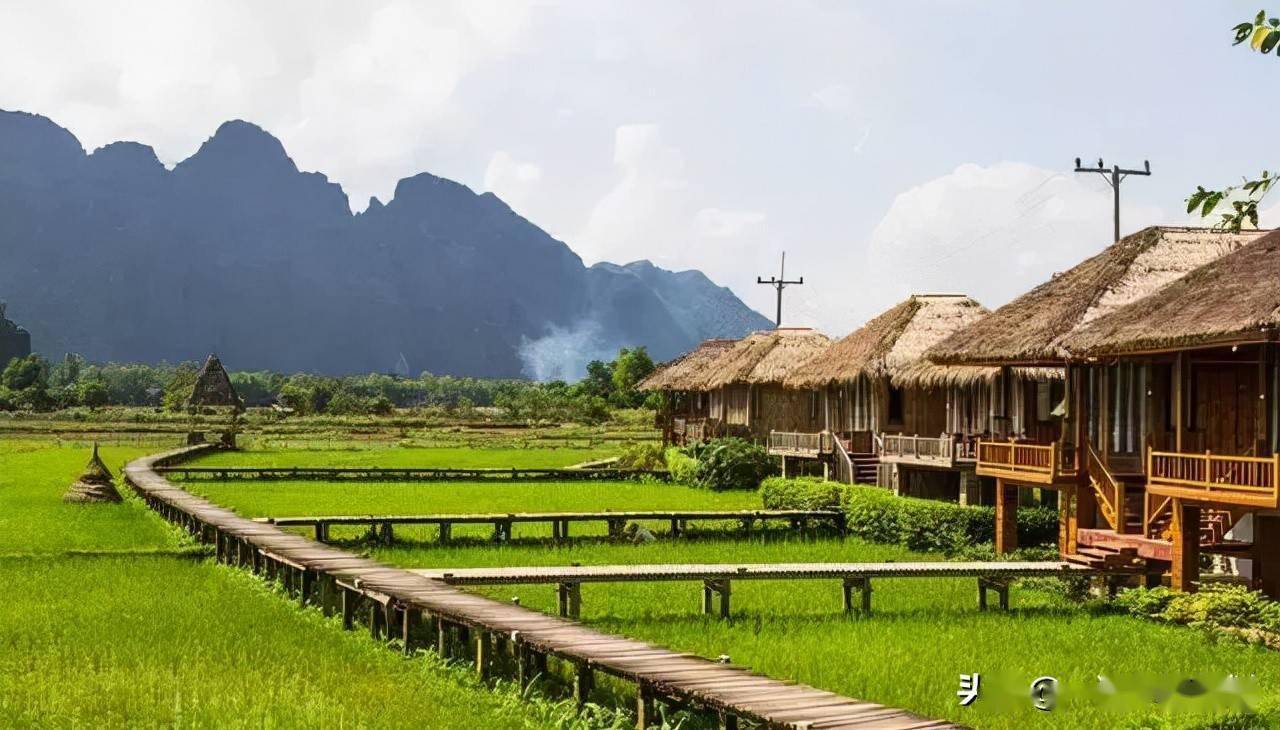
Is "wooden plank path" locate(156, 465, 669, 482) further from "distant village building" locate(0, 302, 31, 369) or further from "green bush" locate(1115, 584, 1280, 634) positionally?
"distant village building" locate(0, 302, 31, 369)

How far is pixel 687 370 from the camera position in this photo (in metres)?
51.2

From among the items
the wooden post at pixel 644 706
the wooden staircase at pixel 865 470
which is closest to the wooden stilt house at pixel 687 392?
the wooden staircase at pixel 865 470

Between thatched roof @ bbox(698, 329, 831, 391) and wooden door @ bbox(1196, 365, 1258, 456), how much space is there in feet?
69.0

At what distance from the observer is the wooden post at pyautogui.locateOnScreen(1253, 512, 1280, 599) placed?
17.1 meters

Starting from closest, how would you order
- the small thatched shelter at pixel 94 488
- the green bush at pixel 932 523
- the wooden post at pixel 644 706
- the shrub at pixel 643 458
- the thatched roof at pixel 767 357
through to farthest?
the wooden post at pixel 644 706
the green bush at pixel 932 523
the small thatched shelter at pixel 94 488
the thatched roof at pixel 767 357
the shrub at pixel 643 458

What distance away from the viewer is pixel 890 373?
31.4m

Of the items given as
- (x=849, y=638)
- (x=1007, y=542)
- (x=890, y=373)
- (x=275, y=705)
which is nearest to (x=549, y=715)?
(x=275, y=705)

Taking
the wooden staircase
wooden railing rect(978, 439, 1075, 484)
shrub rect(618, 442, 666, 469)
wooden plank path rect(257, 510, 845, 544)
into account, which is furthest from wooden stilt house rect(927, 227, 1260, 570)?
shrub rect(618, 442, 666, 469)

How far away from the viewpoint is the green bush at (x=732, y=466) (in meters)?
37.6

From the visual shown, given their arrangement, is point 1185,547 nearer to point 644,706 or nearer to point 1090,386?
point 1090,386

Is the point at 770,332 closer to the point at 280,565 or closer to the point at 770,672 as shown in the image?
the point at 280,565

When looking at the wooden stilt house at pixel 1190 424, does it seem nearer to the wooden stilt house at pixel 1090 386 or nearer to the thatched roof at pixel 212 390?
the wooden stilt house at pixel 1090 386

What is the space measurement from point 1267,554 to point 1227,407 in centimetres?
191

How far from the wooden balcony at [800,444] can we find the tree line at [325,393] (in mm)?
22760
